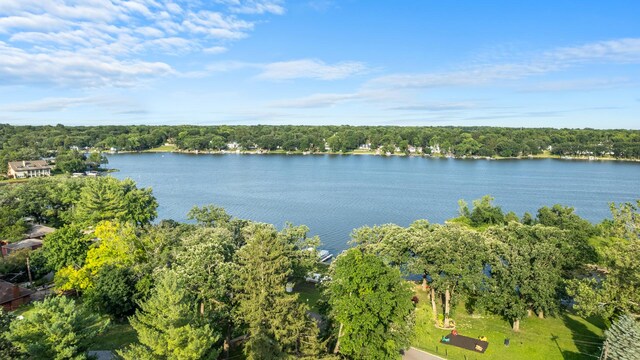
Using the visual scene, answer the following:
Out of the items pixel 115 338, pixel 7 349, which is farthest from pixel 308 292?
pixel 7 349

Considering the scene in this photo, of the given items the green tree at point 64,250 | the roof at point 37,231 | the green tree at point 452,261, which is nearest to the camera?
the green tree at point 452,261

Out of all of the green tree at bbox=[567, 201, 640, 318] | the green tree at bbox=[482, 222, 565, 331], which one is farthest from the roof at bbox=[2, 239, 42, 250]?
the green tree at bbox=[567, 201, 640, 318]

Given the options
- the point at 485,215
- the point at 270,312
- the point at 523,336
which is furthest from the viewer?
the point at 485,215

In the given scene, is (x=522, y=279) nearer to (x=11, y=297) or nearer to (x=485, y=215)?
(x=485, y=215)

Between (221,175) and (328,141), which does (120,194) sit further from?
(328,141)

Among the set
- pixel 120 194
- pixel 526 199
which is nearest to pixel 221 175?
pixel 120 194

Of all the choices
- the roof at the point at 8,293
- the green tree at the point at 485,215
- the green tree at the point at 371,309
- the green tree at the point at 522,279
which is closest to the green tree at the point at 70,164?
the roof at the point at 8,293

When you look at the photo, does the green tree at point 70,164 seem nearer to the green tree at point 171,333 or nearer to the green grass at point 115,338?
the green grass at point 115,338
